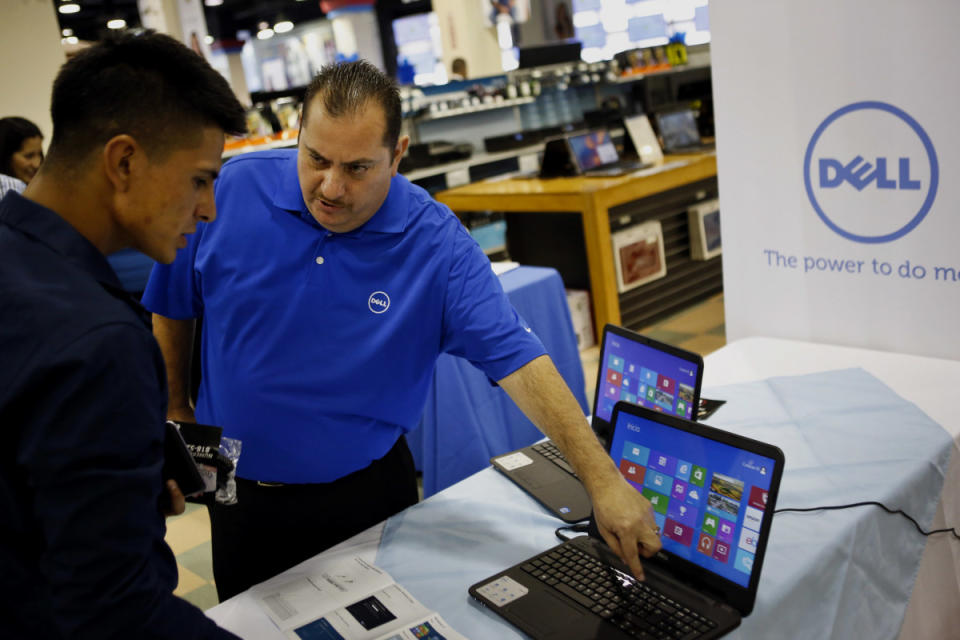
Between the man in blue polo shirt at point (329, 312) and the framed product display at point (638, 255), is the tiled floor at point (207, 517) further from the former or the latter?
the man in blue polo shirt at point (329, 312)

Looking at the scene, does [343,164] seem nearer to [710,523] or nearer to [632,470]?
[632,470]

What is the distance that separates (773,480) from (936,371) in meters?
1.21

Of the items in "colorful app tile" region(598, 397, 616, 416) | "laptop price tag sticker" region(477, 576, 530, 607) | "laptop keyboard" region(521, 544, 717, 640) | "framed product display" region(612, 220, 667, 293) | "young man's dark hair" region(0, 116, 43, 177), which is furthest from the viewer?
"framed product display" region(612, 220, 667, 293)

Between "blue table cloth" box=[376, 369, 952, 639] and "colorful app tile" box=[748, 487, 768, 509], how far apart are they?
164mm

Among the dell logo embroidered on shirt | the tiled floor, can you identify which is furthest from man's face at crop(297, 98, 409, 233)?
the tiled floor

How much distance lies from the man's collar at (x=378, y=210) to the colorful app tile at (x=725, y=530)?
79 cm

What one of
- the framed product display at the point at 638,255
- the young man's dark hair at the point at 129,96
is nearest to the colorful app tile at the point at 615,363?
the young man's dark hair at the point at 129,96

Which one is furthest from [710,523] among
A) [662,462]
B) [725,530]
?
[662,462]

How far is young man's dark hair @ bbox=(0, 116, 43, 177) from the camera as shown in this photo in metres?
3.84

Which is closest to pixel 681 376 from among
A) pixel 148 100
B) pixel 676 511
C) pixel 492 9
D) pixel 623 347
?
pixel 623 347

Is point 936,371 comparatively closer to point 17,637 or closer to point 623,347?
point 623,347

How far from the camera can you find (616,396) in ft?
6.16

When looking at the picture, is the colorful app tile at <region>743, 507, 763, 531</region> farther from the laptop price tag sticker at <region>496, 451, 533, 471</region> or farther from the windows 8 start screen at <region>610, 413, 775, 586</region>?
the laptop price tag sticker at <region>496, 451, 533, 471</region>

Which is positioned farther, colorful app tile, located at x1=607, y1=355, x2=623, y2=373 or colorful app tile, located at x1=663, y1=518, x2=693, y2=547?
colorful app tile, located at x1=607, y1=355, x2=623, y2=373
